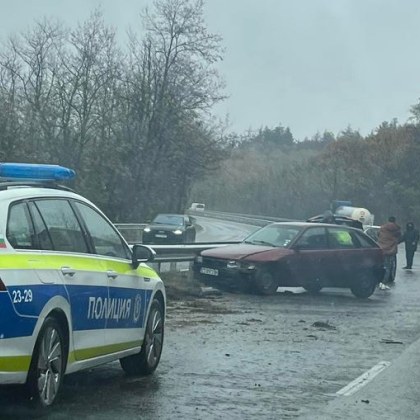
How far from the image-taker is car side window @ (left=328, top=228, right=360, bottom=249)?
20.8m

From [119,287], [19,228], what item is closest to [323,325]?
[119,287]

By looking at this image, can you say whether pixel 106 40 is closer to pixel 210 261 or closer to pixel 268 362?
pixel 210 261

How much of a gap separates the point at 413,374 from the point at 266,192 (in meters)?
74.7

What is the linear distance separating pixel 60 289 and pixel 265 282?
471 inches

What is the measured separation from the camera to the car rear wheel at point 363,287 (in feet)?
67.9

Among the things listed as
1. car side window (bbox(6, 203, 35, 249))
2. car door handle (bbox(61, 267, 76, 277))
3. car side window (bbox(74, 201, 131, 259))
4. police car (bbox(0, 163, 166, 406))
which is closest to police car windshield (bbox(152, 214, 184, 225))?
police car (bbox(0, 163, 166, 406))

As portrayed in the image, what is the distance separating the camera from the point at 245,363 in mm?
10570

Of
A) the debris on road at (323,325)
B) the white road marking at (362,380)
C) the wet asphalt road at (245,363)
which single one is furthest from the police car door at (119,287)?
the debris on road at (323,325)

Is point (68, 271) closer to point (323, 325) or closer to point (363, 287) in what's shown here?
point (323, 325)

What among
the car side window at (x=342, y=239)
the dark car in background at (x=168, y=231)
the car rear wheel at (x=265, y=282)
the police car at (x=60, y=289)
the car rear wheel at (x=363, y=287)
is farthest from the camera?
the dark car in background at (x=168, y=231)

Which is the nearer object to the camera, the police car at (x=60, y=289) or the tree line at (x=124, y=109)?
the police car at (x=60, y=289)

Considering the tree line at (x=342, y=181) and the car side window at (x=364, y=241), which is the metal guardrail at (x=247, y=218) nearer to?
the tree line at (x=342, y=181)

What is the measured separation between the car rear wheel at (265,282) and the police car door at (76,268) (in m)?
10.7

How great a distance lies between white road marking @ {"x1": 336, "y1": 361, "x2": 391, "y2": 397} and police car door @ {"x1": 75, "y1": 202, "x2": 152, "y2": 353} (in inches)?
76.1
